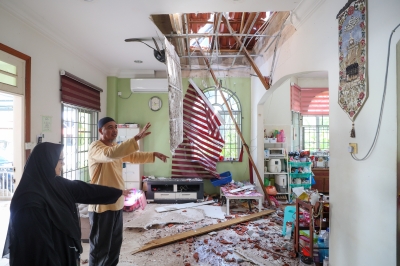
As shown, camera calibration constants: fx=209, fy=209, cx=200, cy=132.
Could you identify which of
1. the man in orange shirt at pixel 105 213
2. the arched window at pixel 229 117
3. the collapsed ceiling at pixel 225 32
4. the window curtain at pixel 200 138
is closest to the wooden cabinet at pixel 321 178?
the arched window at pixel 229 117

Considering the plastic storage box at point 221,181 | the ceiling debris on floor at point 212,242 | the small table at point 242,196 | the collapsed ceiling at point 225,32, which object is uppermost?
the collapsed ceiling at point 225,32

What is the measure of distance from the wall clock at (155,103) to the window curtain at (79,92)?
3.71 feet

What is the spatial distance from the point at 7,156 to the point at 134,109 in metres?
3.00

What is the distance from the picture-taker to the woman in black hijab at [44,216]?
1245mm

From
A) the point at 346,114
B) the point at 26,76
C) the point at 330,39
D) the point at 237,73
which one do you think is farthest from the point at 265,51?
the point at 26,76

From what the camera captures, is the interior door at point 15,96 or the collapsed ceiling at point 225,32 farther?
the collapsed ceiling at point 225,32

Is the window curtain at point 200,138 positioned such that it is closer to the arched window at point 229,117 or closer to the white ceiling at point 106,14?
the arched window at point 229,117

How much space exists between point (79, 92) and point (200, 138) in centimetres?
249

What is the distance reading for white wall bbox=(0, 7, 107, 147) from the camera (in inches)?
94.0

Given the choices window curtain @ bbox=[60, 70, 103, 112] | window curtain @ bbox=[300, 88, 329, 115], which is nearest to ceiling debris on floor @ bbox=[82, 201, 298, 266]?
window curtain @ bbox=[60, 70, 103, 112]

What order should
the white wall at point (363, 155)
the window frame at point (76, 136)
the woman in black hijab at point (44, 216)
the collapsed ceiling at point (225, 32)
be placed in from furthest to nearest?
the window frame at point (76, 136) < the collapsed ceiling at point (225, 32) < the white wall at point (363, 155) < the woman in black hijab at point (44, 216)

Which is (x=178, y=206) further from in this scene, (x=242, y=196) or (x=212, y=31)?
(x=212, y=31)

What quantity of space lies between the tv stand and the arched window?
42.6 inches

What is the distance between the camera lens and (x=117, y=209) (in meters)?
2.02
